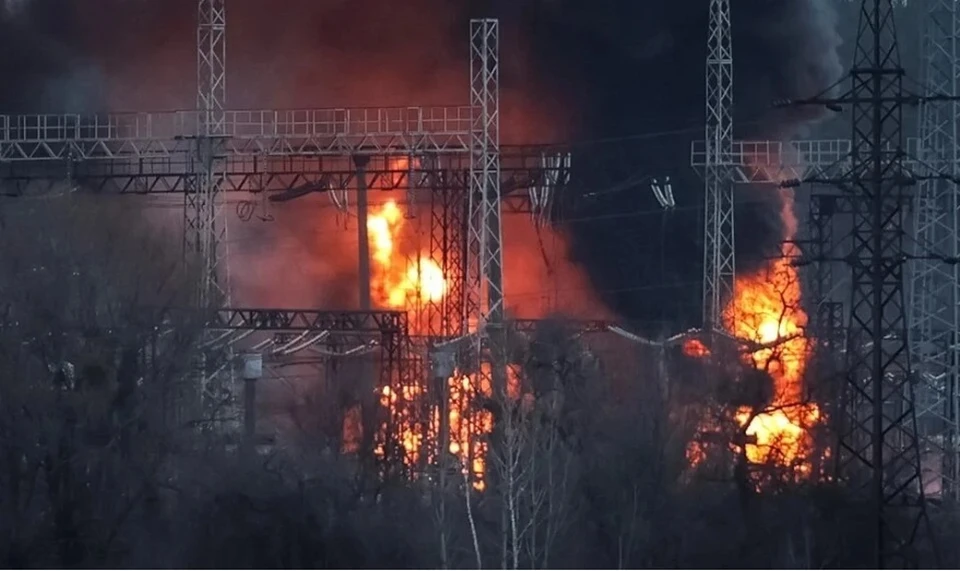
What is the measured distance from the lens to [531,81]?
2639 centimetres

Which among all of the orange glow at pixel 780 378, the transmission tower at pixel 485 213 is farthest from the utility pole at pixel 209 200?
the orange glow at pixel 780 378

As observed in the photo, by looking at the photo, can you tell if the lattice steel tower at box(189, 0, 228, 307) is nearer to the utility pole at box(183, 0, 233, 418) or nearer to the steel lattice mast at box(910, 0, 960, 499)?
the utility pole at box(183, 0, 233, 418)

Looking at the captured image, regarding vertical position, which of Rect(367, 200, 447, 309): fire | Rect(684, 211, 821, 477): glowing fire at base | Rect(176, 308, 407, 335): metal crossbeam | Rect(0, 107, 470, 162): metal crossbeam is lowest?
Rect(684, 211, 821, 477): glowing fire at base

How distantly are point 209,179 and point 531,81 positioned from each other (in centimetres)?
608

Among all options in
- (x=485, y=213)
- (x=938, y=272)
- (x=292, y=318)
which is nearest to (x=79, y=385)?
(x=292, y=318)

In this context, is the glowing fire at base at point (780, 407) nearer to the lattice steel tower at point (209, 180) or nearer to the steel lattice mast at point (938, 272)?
the steel lattice mast at point (938, 272)

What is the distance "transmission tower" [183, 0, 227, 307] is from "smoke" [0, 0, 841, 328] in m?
1.23

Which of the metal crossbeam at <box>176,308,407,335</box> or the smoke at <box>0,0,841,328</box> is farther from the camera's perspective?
the smoke at <box>0,0,841,328</box>

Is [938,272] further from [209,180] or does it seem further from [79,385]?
[79,385]

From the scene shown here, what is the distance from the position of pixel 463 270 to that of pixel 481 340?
6.82ft

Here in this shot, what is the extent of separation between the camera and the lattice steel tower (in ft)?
73.8

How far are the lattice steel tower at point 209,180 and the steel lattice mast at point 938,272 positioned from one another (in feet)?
27.8

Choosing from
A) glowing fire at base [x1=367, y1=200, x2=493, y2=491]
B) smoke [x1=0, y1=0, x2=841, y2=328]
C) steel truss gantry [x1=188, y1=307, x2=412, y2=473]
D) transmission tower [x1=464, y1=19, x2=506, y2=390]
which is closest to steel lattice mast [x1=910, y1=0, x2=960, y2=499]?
smoke [x1=0, y1=0, x2=841, y2=328]

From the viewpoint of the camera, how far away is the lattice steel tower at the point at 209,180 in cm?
2250
